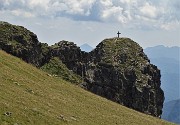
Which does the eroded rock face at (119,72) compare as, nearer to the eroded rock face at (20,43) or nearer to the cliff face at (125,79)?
the cliff face at (125,79)

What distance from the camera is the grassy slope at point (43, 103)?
37.1m

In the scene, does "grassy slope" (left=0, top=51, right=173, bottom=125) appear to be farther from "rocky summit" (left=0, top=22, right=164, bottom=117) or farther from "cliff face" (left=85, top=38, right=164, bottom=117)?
"cliff face" (left=85, top=38, right=164, bottom=117)

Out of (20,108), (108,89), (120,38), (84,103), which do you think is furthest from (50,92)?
(120,38)

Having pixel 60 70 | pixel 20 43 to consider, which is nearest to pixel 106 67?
pixel 60 70

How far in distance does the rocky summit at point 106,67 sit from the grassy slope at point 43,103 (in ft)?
101

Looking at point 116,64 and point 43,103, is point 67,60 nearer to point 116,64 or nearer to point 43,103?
point 116,64

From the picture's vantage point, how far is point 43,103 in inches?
1772

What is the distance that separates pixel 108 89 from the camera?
102m

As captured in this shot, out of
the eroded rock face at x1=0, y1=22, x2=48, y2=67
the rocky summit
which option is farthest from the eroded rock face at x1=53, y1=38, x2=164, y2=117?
the eroded rock face at x1=0, y1=22, x2=48, y2=67

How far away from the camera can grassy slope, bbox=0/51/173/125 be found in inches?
1462

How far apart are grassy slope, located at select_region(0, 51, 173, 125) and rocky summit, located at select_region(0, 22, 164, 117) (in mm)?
30864

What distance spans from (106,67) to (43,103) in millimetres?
60716

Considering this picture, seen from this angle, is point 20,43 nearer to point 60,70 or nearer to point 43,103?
point 60,70

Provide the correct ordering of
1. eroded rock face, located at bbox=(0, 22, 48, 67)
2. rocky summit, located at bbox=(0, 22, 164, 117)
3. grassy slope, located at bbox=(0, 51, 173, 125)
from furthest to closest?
rocky summit, located at bbox=(0, 22, 164, 117) → eroded rock face, located at bbox=(0, 22, 48, 67) → grassy slope, located at bbox=(0, 51, 173, 125)
